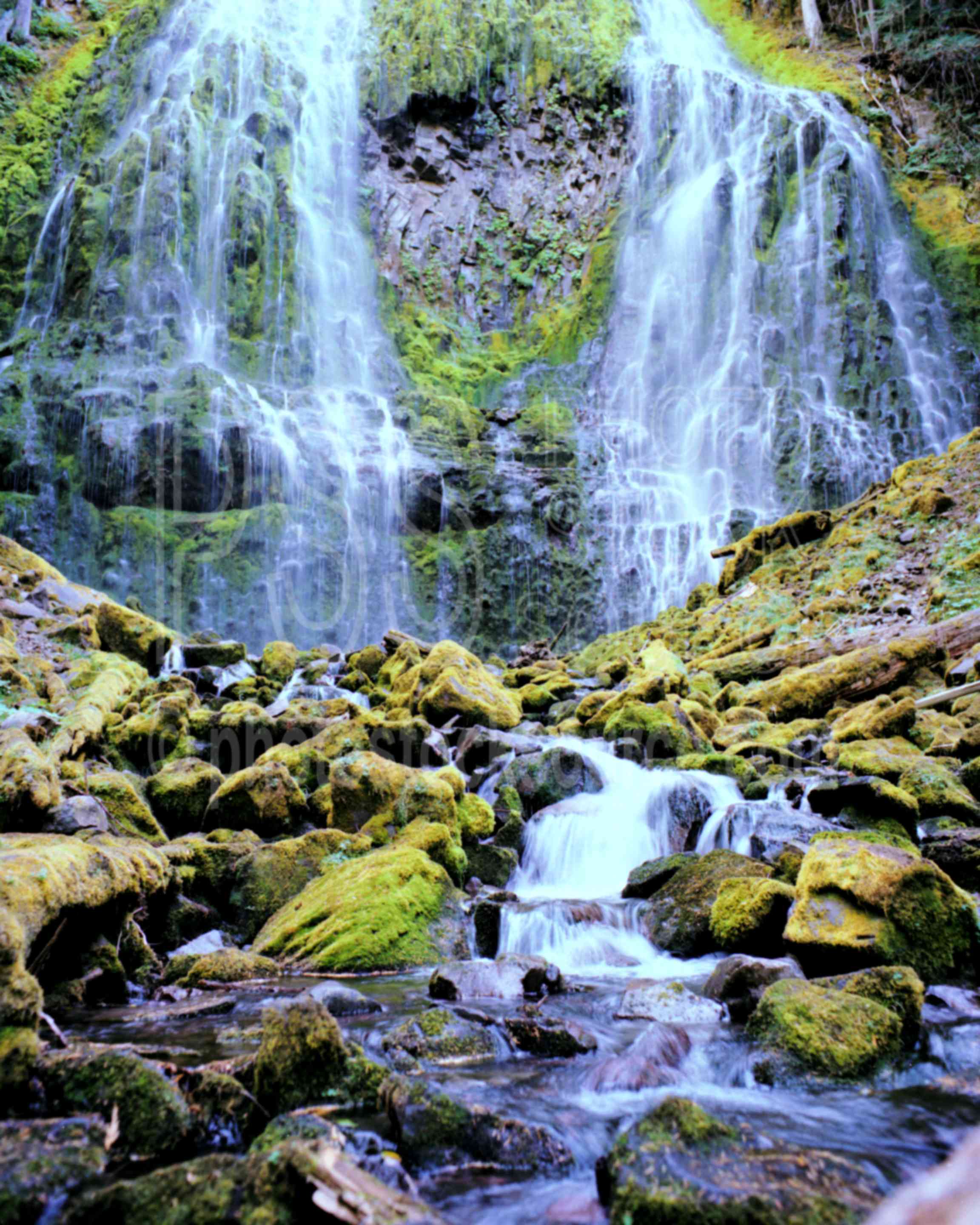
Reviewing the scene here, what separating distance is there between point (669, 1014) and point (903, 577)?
9.19 meters

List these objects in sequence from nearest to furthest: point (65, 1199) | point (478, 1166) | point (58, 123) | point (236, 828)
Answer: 1. point (65, 1199)
2. point (478, 1166)
3. point (236, 828)
4. point (58, 123)

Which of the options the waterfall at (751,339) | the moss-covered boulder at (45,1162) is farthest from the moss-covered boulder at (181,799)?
the waterfall at (751,339)

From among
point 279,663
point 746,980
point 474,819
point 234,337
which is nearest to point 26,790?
point 474,819

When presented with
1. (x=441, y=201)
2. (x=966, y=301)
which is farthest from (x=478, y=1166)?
(x=441, y=201)

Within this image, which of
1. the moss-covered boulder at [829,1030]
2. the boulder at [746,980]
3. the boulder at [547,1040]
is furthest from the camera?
the boulder at [746,980]

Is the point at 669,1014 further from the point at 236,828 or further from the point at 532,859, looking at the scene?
the point at 236,828

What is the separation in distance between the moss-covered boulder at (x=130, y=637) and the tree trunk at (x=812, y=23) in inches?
1207

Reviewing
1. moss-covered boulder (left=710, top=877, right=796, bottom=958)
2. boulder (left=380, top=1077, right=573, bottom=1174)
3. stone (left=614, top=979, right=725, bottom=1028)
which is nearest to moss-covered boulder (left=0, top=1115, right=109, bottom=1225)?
boulder (left=380, top=1077, right=573, bottom=1174)

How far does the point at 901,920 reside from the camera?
387 centimetres

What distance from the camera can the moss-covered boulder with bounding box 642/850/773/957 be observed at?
494 cm

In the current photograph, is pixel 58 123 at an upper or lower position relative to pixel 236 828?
upper

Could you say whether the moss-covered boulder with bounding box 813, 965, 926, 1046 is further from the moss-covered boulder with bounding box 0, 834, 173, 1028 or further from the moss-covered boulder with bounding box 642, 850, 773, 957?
the moss-covered boulder with bounding box 0, 834, 173, 1028

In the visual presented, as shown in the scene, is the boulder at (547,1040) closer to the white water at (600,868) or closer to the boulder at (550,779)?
the white water at (600,868)

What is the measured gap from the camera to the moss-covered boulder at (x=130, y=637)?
12.6 m
